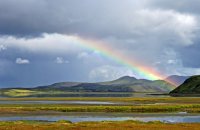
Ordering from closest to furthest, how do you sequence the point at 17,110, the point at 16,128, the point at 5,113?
the point at 16,128, the point at 5,113, the point at 17,110

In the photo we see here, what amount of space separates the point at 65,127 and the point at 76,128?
2.11 m

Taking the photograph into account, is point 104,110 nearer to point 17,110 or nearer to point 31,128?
point 17,110

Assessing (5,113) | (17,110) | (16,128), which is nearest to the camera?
(16,128)

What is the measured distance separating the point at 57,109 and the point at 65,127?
2072 inches

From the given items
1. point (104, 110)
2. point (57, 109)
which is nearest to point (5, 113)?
point (57, 109)

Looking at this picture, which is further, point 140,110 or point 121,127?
point 140,110

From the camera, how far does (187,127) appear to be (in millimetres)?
58656

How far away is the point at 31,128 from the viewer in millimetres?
56781

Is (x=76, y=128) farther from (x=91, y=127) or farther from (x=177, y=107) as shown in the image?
(x=177, y=107)

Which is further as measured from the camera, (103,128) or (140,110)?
(140,110)

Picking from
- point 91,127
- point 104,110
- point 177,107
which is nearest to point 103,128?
point 91,127

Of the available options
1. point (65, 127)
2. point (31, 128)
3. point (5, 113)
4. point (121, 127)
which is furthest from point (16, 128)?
point (5, 113)

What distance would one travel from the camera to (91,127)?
5847cm

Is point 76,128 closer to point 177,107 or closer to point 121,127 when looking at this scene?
point 121,127
